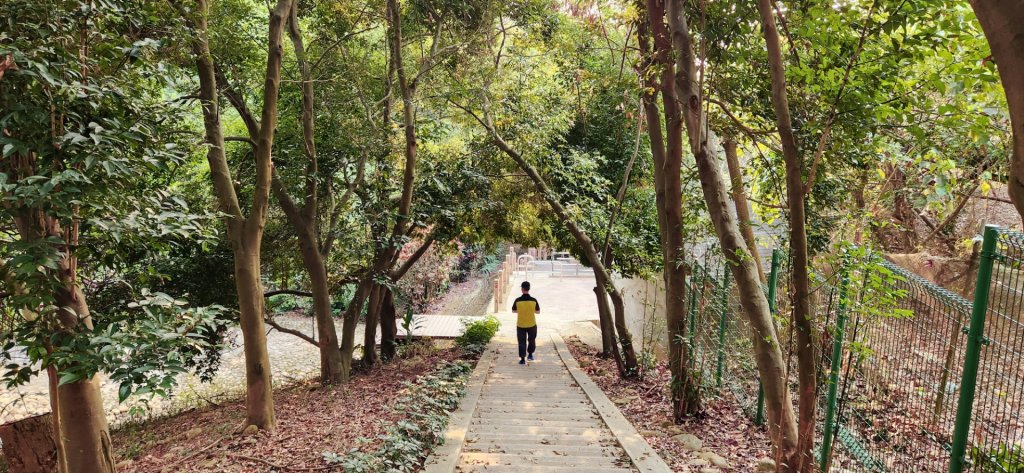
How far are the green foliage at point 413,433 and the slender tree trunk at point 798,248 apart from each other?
2930mm

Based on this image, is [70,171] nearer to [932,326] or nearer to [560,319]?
[932,326]

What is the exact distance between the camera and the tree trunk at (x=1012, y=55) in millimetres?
1557

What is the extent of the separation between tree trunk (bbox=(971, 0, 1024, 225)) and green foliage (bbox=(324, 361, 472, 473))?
13.7ft

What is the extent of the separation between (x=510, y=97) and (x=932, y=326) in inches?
321

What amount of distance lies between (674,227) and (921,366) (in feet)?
10.2

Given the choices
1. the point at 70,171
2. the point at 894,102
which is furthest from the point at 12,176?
the point at 894,102

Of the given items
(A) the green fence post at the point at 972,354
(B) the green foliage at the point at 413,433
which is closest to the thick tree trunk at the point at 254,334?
(B) the green foliage at the point at 413,433

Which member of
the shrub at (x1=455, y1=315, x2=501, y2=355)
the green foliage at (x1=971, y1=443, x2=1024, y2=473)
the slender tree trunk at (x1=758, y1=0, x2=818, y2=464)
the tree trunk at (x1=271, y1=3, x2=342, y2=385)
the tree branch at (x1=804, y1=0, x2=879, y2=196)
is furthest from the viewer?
the shrub at (x1=455, y1=315, x2=501, y2=355)

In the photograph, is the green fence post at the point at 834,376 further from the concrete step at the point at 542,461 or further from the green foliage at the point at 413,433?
the green foliage at the point at 413,433

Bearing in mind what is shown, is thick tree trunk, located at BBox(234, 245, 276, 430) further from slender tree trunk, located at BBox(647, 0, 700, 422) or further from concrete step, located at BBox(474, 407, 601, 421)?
slender tree trunk, located at BBox(647, 0, 700, 422)

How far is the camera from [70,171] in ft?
9.24

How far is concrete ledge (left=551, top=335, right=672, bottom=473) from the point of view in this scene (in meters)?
5.09

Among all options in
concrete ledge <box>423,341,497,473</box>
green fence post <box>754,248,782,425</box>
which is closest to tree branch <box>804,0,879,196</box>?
green fence post <box>754,248,782,425</box>

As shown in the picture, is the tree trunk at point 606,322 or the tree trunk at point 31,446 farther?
the tree trunk at point 606,322
